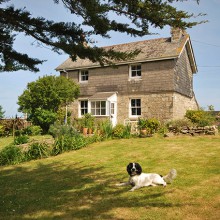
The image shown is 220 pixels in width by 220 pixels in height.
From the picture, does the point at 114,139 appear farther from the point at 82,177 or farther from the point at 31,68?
the point at 31,68

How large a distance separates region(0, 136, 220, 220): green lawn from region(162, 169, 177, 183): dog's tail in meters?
0.16

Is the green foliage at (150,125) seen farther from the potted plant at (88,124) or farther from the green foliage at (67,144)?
the green foliage at (67,144)

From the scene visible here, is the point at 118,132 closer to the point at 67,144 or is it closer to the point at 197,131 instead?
the point at 67,144

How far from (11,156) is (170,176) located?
724cm

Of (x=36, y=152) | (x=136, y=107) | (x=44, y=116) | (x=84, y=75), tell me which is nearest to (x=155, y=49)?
(x=136, y=107)

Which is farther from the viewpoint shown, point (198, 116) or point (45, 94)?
point (45, 94)

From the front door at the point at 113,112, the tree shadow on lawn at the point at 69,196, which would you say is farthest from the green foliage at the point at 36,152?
the front door at the point at 113,112

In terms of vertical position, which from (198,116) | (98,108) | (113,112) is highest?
(98,108)

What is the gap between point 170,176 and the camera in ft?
21.2

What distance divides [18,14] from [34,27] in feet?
1.02

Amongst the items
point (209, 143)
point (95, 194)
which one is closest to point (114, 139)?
point (209, 143)

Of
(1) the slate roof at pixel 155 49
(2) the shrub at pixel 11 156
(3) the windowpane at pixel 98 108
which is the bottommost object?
(2) the shrub at pixel 11 156

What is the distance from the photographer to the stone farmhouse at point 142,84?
2066 cm

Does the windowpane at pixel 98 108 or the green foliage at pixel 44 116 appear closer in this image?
the green foliage at pixel 44 116
